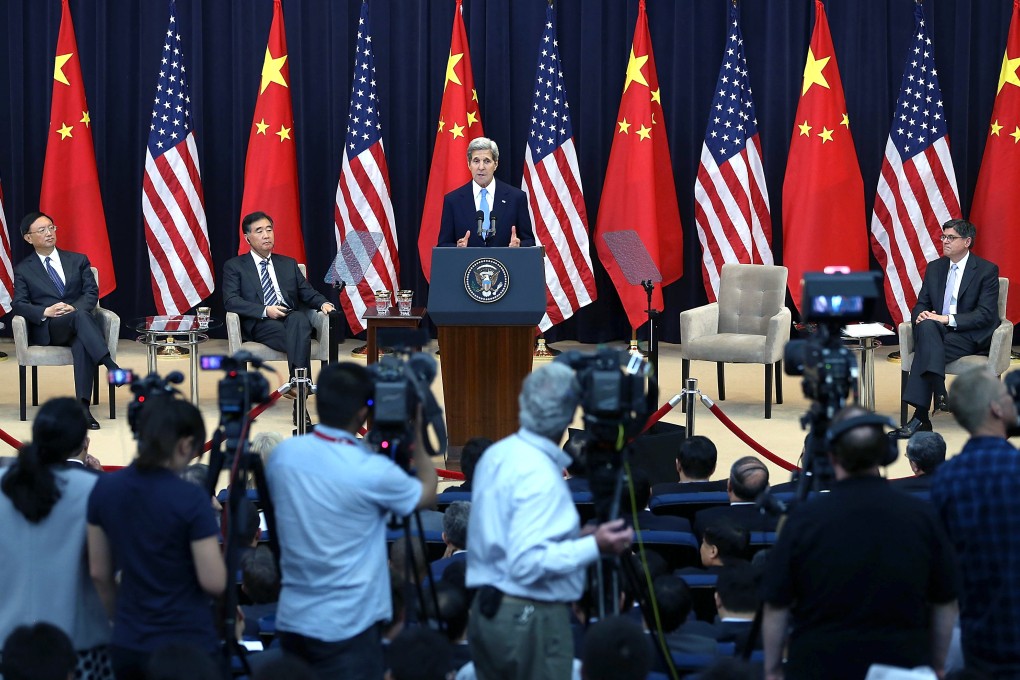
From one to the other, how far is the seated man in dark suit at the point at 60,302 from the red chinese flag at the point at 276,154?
75.9 inches

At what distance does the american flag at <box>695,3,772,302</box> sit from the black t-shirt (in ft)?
22.9

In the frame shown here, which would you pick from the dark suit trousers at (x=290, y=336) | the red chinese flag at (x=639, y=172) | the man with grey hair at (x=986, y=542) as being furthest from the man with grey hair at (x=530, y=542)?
the red chinese flag at (x=639, y=172)

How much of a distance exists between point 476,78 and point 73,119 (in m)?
2.96

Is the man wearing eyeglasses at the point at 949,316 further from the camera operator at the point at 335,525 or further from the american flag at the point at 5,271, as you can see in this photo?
the american flag at the point at 5,271

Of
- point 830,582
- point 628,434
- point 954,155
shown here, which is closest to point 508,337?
point 628,434

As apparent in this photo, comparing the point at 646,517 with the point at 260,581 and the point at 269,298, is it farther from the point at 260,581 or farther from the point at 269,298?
the point at 269,298

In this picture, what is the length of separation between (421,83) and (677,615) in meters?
7.45

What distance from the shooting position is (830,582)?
2.81 m

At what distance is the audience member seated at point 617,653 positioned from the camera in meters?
2.71

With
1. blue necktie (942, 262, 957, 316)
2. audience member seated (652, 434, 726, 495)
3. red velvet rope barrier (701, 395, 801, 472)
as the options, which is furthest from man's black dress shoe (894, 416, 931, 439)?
audience member seated (652, 434, 726, 495)

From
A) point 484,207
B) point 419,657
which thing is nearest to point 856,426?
point 419,657

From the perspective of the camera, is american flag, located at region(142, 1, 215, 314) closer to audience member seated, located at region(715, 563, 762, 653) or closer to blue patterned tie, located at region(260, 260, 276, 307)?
blue patterned tie, located at region(260, 260, 276, 307)

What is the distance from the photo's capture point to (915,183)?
9.58 metres

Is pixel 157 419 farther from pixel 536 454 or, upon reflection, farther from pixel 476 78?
pixel 476 78
